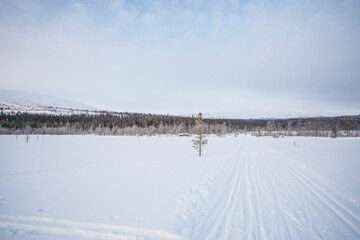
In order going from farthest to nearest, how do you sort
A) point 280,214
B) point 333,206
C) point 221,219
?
point 333,206
point 280,214
point 221,219

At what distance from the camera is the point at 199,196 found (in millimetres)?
6965

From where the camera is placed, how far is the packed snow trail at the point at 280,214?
167 inches

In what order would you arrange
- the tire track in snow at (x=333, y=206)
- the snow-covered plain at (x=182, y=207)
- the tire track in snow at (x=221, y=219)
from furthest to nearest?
the tire track in snow at (x=333, y=206) → the snow-covered plain at (x=182, y=207) → the tire track in snow at (x=221, y=219)

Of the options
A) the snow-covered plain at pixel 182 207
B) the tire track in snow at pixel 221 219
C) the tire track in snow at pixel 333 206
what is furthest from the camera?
the tire track in snow at pixel 333 206

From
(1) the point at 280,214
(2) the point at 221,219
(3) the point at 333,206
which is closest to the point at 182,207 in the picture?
(2) the point at 221,219

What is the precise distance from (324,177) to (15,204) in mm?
15874

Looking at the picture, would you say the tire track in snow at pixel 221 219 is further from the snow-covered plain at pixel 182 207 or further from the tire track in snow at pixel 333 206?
the tire track in snow at pixel 333 206

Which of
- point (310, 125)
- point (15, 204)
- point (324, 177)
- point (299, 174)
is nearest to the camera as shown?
point (15, 204)

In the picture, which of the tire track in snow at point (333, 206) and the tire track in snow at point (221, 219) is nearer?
the tire track in snow at point (221, 219)

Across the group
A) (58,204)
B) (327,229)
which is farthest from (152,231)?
(327,229)

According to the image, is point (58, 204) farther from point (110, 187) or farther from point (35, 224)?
point (110, 187)

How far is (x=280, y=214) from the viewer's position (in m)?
5.15

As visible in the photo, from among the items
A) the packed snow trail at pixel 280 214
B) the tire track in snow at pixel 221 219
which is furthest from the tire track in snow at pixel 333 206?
the tire track in snow at pixel 221 219

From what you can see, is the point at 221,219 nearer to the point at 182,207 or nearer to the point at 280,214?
the point at 182,207
